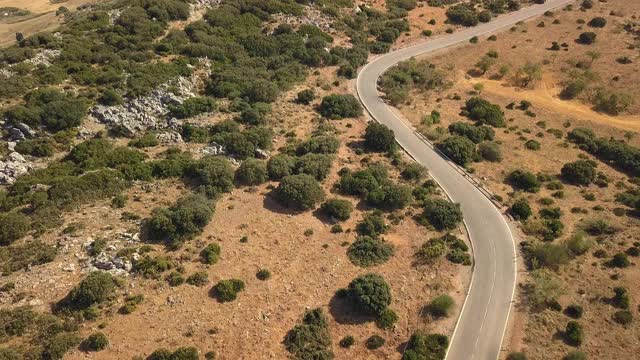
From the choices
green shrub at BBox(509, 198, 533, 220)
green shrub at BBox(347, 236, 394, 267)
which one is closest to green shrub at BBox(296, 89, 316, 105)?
green shrub at BBox(347, 236, 394, 267)

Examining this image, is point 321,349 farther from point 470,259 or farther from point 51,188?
point 51,188

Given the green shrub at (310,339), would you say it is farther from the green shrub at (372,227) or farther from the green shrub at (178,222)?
the green shrub at (178,222)

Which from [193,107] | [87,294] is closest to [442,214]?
[87,294]

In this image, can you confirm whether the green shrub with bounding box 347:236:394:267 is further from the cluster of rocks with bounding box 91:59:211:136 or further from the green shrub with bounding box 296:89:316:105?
the green shrub with bounding box 296:89:316:105

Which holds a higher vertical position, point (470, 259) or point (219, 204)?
point (219, 204)

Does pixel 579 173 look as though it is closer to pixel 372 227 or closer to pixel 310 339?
pixel 372 227

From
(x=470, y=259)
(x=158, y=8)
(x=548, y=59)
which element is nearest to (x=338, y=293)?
(x=470, y=259)
